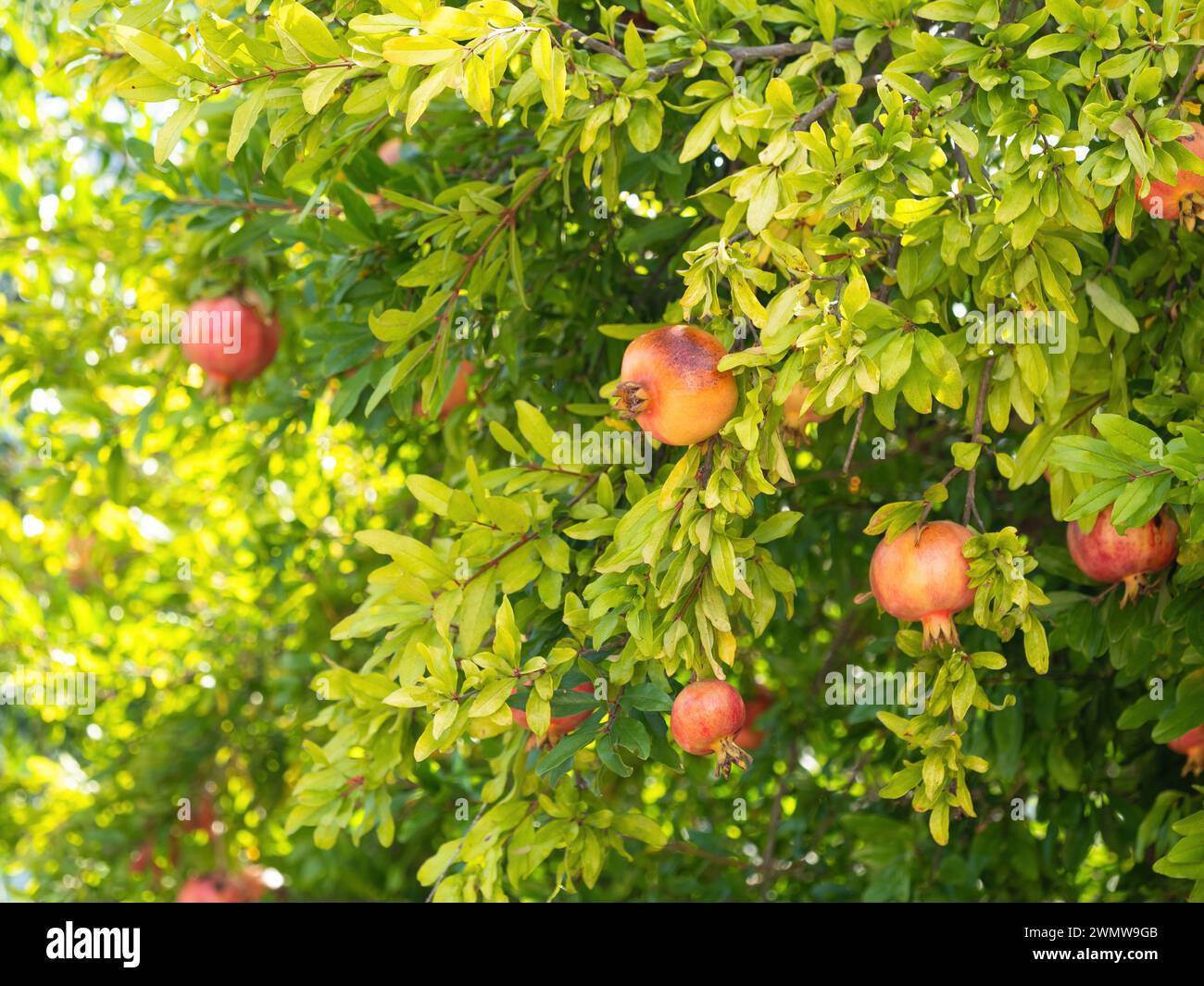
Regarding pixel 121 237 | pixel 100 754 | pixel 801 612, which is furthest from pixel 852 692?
pixel 100 754

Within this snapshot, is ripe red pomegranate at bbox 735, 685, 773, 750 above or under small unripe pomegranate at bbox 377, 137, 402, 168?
under

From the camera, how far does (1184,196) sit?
1.60m

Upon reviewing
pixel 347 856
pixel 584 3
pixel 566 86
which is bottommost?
pixel 347 856

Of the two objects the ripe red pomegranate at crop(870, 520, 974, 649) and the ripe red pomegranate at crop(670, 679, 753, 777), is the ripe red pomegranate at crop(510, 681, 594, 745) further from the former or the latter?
the ripe red pomegranate at crop(870, 520, 974, 649)

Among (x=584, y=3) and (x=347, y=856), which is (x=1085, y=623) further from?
(x=347, y=856)

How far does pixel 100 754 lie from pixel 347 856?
922 millimetres

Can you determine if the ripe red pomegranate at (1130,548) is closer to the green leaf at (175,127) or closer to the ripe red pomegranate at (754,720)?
the green leaf at (175,127)

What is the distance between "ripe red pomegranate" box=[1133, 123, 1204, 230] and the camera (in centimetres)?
158

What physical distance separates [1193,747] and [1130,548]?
0.48 metres

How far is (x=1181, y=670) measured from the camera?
2.00 m

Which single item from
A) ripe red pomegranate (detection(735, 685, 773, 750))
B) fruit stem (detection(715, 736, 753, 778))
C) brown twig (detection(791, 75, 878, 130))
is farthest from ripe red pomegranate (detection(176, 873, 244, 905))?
brown twig (detection(791, 75, 878, 130))

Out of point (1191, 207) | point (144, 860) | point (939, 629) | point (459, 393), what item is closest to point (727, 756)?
point (939, 629)

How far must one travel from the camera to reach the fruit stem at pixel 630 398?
1469mm

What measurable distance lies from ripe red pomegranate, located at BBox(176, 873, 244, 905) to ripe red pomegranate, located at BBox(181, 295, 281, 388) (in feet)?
4.51
